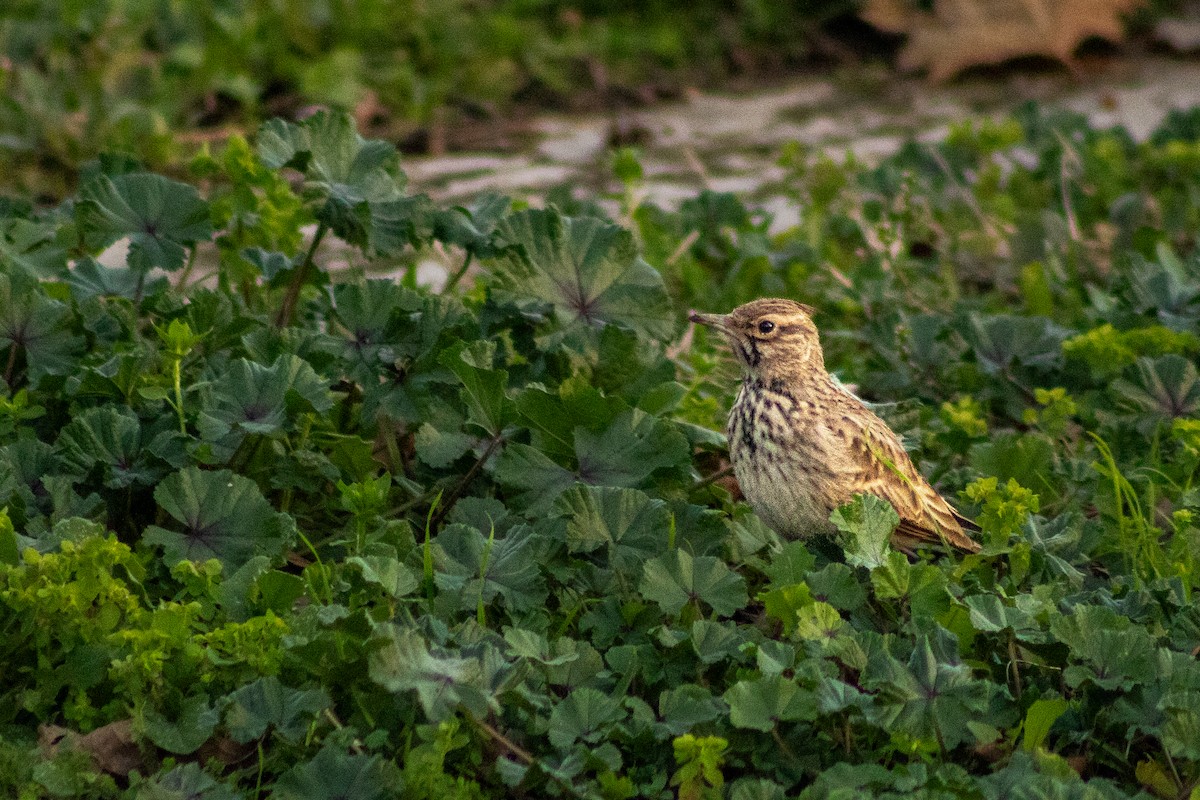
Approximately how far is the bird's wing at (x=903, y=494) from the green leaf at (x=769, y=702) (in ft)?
2.73

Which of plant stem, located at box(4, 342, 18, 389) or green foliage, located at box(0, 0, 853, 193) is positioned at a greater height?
plant stem, located at box(4, 342, 18, 389)

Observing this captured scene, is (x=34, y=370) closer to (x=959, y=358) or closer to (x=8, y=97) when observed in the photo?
(x=959, y=358)

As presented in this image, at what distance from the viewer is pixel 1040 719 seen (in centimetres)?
314

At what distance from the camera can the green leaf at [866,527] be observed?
3.49 m

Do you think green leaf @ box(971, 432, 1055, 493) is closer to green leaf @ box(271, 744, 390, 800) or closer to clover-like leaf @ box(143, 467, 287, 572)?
clover-like leaf @ box(143, 467, 287, 572)

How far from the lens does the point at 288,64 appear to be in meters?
7.66

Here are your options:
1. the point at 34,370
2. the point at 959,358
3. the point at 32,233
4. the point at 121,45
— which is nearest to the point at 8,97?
A: the point at 121,45

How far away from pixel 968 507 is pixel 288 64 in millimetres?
4649

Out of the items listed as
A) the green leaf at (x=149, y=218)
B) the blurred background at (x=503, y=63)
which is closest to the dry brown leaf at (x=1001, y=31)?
the blurred background at (x=503, y=63)

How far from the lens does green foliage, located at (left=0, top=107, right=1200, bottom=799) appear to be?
312 cm

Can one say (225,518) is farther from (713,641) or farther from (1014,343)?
(1014,343)

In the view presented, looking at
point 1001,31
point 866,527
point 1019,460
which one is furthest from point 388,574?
point 1001,31

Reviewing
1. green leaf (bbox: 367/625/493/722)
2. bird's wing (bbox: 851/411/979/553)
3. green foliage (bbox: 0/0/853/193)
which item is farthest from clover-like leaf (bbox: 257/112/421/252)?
green foliage (bbox: 0/0/853/193)

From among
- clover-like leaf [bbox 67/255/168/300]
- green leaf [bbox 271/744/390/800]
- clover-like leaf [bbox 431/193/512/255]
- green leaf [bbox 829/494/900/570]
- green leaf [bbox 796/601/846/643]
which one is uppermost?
clover-like leaf [bbox 431/193/512/255]
